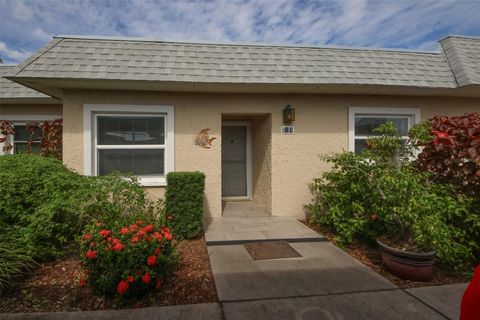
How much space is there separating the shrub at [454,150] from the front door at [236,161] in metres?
4.15

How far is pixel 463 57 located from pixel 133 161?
7655mm

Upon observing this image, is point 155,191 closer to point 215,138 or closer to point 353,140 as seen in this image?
point 215,138

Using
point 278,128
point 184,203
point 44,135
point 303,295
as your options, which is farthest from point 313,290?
point 44,135

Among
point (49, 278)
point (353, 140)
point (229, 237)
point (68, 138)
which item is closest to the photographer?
point (49, 278)

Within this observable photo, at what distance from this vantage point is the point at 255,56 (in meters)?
5.41

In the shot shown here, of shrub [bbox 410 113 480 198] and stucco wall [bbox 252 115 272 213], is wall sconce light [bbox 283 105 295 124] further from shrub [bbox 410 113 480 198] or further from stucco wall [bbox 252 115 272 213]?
shrub [bbox 410 113 480 198]

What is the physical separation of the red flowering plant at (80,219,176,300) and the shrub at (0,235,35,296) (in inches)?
35.0

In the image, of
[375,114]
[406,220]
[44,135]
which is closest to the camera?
[406,220]

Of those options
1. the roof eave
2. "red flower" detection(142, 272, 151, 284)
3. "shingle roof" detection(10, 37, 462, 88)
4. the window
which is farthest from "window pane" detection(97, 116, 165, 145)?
"red flower" detection(142, 272, 151, 284)

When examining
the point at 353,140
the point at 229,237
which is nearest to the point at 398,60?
the point at 353,140

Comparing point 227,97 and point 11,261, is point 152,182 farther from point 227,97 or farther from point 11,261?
point 11,261

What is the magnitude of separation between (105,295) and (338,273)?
9.29 feet

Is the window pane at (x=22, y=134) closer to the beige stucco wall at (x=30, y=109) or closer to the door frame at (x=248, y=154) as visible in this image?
the beige stucco wall at (x=30, y=109)

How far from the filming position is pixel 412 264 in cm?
320
